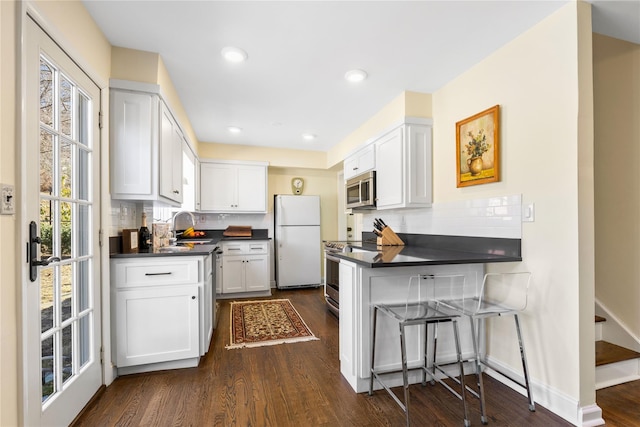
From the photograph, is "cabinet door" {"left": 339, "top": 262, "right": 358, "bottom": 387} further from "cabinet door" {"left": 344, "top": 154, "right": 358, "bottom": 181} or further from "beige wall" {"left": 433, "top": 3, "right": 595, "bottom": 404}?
"cabinet door" {"left": 344, "top": 154, "right": 358, "bottom": 181}

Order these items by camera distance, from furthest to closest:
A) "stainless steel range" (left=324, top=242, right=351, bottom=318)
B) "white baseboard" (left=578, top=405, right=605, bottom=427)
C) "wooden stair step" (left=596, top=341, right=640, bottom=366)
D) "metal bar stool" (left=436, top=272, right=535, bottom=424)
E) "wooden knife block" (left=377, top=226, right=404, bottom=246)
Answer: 1. "stainless steel range" (left=324, top=242, right=351, bottom=318)
2. "wooden knife block" (left=377, top=226, right=404, bottom=246)
3. "wooden stair step" (left=596, top=341, right=640, bottom=366)
4. "metal bar stool" (left=436, top=272, right=535, bottom=424)
5. "white baseboard" (left=578, top=405, right=605, bottom=427)

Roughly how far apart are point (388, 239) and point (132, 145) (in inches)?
98.8

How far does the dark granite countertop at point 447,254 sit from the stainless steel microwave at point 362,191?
0.62 metres

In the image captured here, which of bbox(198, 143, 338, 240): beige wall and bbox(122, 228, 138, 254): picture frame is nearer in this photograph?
bbox(122, 228, 138, 254): picture frame

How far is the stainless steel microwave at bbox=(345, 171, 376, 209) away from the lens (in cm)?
342

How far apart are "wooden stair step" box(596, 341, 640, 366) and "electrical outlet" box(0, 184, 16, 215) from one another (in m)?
3.29

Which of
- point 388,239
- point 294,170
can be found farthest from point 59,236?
point 294,170

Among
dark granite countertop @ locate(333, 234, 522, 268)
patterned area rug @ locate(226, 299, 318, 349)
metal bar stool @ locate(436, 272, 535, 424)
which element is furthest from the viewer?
patterned area rug @ locate(226, 299, 318, 349)

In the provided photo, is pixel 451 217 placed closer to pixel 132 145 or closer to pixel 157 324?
pixel 157 324

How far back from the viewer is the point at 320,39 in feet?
6.87

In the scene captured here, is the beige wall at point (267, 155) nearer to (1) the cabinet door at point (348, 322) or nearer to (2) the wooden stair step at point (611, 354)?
(1) the cabinet door at point (348, 322)

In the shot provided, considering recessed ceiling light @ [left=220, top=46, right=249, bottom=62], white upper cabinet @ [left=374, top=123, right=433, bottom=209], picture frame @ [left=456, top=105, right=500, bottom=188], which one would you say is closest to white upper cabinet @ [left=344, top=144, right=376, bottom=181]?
white upper cabinet @ [left=374, top=123, right=433, bottom=209]

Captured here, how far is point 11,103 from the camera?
121 cm

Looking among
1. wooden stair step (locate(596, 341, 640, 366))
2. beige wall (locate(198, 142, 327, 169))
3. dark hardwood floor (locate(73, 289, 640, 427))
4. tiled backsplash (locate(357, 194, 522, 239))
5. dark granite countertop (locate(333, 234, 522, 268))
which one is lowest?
dark hardwood floor (locate(73, 289, 640, 427))
